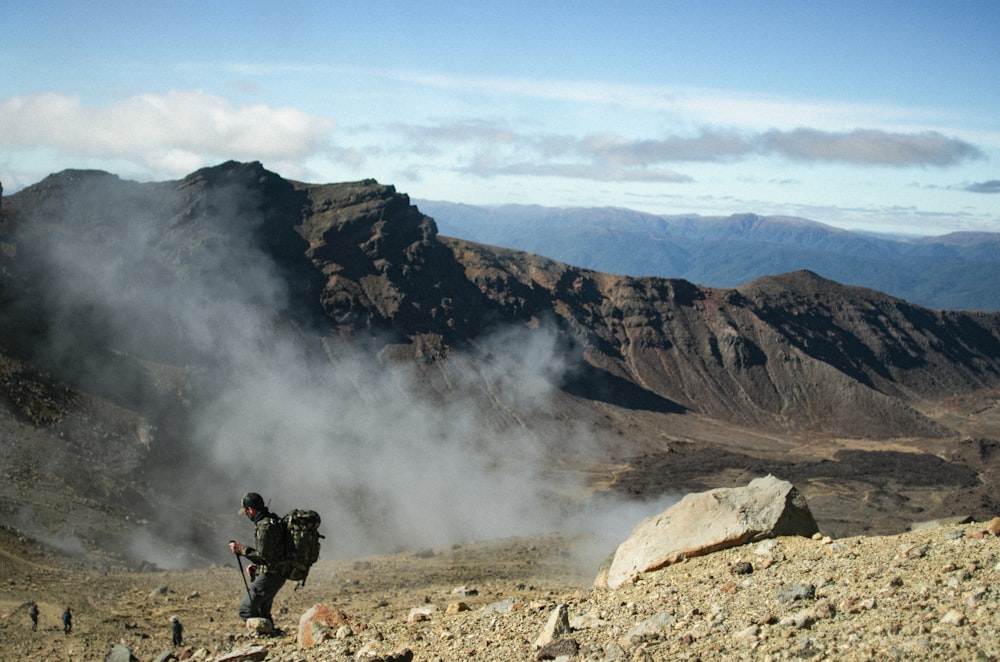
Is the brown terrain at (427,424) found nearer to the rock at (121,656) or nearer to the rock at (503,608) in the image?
the rock at (503,608)

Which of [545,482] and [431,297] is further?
[431,297]

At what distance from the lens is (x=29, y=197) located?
8062 centimetres

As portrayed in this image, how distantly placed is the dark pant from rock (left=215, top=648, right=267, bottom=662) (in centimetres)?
73

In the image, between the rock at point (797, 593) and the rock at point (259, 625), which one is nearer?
the rock at point (797, 593)

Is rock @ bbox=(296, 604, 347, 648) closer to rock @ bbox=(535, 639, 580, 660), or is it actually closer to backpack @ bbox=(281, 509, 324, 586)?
backpack @ bbox=(281, 509, 324, 586)

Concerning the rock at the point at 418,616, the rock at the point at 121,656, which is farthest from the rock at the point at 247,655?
the rock at the point at 121,656

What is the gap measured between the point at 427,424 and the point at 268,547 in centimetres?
6718

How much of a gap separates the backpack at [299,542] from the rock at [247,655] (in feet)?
3.19

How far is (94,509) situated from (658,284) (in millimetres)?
96257

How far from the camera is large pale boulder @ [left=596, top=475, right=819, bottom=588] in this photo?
43.0 feet

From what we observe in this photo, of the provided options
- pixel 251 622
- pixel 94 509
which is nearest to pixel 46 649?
pixel 251 622

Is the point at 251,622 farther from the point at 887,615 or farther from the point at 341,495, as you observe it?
the point at 341,495

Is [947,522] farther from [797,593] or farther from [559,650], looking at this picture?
[559,650]

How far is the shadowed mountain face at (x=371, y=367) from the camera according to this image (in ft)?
169
